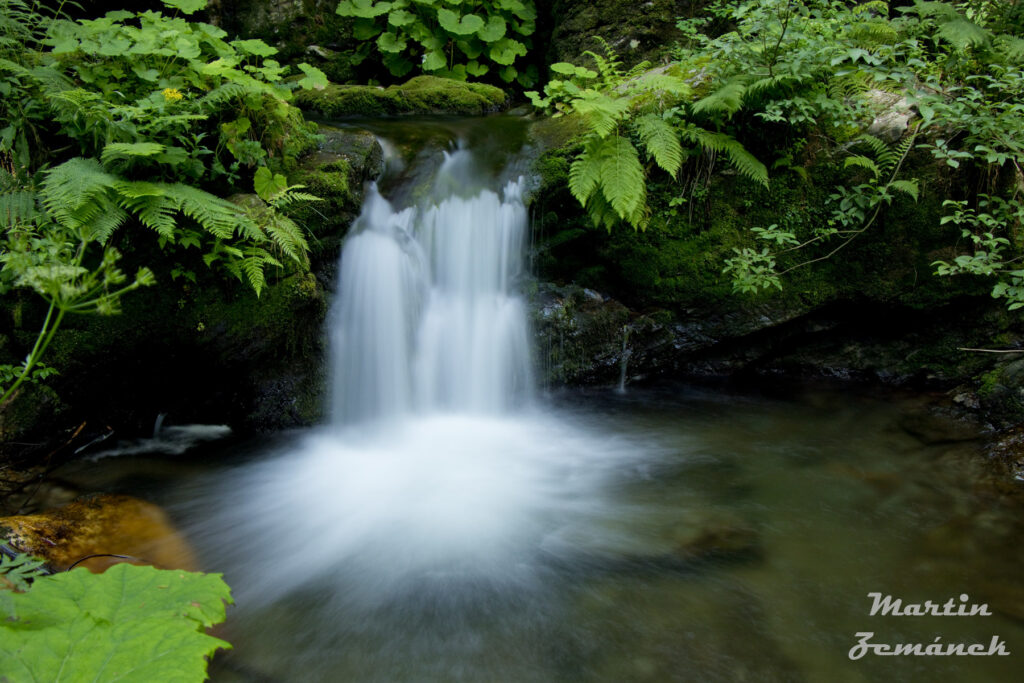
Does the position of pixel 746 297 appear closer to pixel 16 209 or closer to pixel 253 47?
pixel 253 47

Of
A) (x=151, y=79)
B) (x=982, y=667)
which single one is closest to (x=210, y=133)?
(x=151, y=79)

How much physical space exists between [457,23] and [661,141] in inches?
214

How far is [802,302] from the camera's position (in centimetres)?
555

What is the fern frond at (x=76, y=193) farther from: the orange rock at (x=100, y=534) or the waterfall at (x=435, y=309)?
the waterfall at (x=435, y=309)

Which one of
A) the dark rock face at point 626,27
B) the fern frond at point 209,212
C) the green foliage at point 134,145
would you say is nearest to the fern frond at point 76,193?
the green foliage at point 134,145

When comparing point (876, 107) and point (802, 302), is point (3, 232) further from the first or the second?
point (876, 107)

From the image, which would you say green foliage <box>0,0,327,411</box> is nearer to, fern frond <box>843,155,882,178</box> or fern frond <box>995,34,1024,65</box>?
fern frond <box>843,155,882,178</box>

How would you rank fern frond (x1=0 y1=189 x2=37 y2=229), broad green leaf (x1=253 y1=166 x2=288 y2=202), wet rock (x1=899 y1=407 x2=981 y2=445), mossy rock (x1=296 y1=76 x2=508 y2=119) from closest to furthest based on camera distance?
fern frond (x1=0 y1=189 x2=37 y2=229)
wet rock (x1=899 y1=407 x2=981 y2=445)
broad green leaf (x1=253 y1=166 x2=288 y2=202)
mossy rock (x1=296 y1=76 x2=508 y2=119)

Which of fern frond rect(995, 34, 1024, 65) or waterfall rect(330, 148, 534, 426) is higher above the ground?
fern frond rect(995, 34, 1024, 65)

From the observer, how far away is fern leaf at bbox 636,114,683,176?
4.89m

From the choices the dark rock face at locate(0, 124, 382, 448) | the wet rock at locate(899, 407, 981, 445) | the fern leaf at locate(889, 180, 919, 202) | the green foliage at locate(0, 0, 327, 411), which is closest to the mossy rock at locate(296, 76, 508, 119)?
the green foliage at locate(0, 0, 327, 411)

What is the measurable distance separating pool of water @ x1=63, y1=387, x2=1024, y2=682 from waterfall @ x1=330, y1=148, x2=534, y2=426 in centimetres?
40

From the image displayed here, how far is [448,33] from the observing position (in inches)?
362

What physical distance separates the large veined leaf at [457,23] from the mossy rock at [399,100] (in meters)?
0.86
